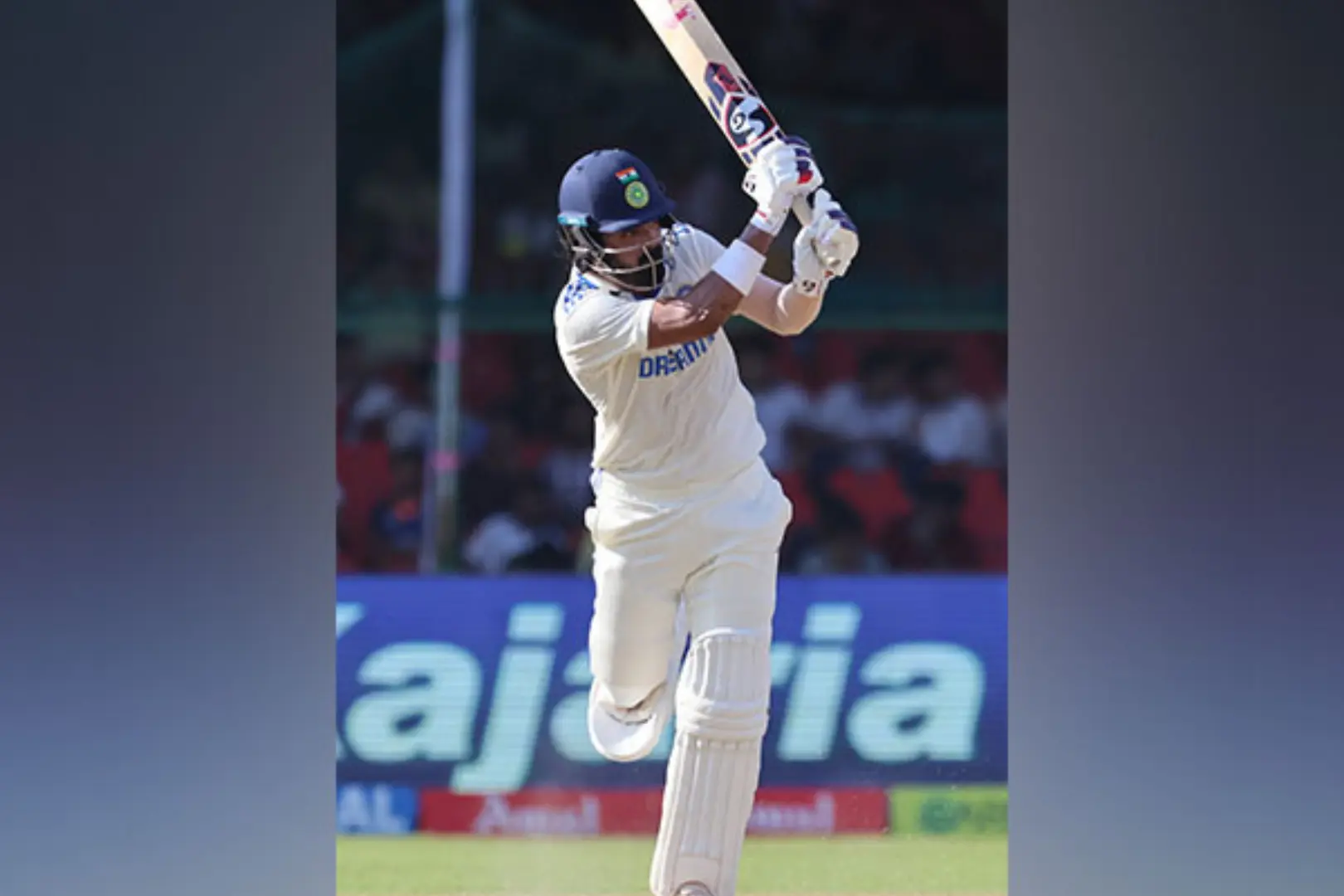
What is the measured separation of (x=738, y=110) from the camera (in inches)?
172

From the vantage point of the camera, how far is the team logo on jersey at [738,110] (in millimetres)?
4328

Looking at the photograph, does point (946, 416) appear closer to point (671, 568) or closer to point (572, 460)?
point (572, 460)

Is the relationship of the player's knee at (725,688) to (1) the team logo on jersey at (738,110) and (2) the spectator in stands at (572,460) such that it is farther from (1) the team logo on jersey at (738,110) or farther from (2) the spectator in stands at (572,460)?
(2) the spectator in stands at (572,460)

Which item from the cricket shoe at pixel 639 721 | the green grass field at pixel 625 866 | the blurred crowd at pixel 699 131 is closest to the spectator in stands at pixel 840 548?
the blurred crowd at pixel 699 131

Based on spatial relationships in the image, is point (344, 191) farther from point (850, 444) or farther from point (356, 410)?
point (850, 444)

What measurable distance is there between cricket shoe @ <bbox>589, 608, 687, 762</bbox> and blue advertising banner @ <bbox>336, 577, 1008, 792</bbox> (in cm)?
148

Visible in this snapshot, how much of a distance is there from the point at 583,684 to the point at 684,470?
1.84m

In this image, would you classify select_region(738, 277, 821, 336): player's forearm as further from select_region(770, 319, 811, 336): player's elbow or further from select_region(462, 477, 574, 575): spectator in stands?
select_region(462, 477, 574, 575): spectator in stands

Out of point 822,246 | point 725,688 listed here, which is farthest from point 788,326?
point 725,688

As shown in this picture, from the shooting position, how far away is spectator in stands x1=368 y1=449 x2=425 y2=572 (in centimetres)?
640

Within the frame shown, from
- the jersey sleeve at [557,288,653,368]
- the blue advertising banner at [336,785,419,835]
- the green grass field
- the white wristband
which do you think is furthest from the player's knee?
the blue advertising banner at [336,785,419,835]

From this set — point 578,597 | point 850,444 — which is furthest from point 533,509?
point 850,444

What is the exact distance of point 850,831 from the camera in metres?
6.16
